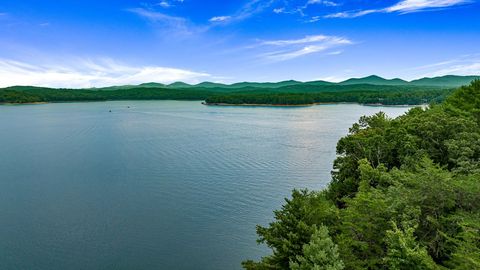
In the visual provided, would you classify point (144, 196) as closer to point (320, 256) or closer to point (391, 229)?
point (391, 229)

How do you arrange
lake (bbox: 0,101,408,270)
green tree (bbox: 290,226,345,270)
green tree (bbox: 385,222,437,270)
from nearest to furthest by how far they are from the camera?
green tree (bbox: 385,222,437,270)
green tree (bbox: 290,226,345,270)
lake (bbox: 0,101,408,270)

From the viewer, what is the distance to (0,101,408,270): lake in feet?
45.7

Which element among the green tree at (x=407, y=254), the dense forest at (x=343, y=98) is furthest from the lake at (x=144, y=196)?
the dense forest at (x=343, y=98)

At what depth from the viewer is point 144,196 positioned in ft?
66.3

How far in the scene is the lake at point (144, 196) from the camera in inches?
548

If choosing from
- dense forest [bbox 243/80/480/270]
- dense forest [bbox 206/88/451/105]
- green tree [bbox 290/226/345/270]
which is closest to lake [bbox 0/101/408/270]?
dense forest [bbox 243/80/480/270]

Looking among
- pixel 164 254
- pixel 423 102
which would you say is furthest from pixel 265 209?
pixel 423 102

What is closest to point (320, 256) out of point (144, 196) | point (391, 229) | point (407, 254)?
point (407, 254)

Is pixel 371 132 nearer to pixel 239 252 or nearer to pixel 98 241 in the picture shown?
pixel 239 252

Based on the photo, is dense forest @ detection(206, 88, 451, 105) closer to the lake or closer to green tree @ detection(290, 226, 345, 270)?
the lake

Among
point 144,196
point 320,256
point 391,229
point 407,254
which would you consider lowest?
point 144,196

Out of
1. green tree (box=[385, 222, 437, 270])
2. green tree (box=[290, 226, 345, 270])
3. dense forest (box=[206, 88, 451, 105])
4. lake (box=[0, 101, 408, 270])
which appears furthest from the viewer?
dense forest (box=[206, 88, 451, 105])

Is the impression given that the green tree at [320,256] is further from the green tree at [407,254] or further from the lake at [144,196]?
the lake at [144,196]

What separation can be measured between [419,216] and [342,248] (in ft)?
7.55
